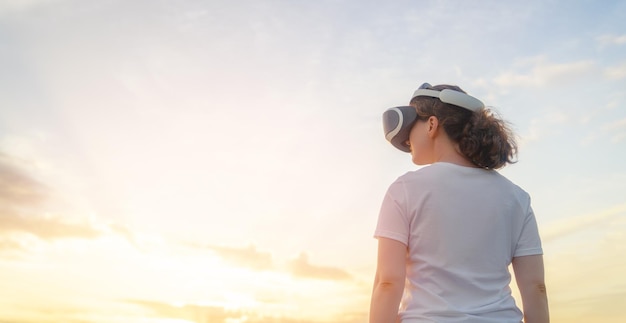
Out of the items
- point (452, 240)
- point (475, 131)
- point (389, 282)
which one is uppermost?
point (475, 131)

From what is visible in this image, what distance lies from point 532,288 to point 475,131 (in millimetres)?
1205

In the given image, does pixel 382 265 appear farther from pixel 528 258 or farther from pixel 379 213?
pixel 528 258

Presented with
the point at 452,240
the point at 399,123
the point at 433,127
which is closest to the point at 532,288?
the point at 452,240

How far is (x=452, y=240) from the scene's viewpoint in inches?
182

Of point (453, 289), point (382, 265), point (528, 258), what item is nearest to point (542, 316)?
point (528, 258)

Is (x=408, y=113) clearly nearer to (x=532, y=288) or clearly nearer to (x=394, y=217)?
(x=394, y=217)

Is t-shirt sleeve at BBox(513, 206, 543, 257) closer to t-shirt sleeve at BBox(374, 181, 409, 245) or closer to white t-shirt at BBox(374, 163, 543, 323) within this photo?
white t-shirt at BBox(374, 163, 543, 323)

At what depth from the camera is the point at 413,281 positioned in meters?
4.68

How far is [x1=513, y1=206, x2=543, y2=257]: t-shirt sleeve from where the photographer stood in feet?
16.5

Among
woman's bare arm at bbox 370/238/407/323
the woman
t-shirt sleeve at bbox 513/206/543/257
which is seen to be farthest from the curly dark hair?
woman's bare arm at bbox 370/238/407/323

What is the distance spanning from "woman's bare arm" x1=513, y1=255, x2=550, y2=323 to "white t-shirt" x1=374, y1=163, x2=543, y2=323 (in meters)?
0.24

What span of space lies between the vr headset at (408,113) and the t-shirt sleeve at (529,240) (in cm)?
90

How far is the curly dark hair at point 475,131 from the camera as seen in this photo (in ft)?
16.2

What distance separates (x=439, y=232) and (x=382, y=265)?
433mm
